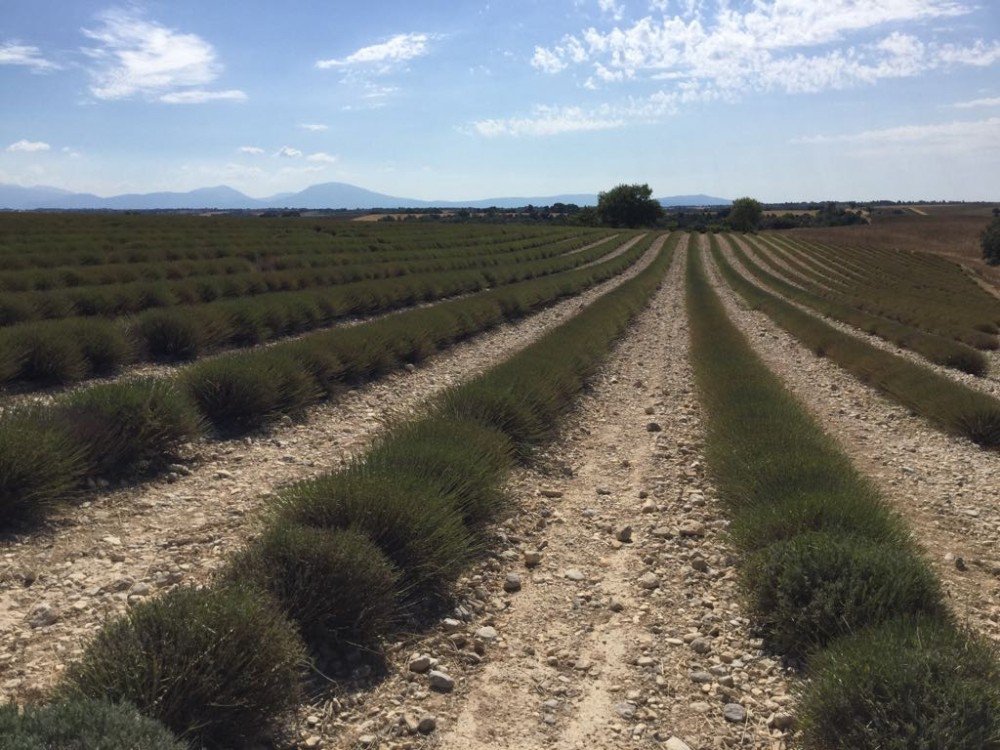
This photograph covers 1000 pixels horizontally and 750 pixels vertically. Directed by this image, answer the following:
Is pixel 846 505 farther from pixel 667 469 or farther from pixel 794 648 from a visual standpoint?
pixel 667 469

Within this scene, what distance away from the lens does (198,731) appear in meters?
3.03

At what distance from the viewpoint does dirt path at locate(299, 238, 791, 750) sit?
3.57m

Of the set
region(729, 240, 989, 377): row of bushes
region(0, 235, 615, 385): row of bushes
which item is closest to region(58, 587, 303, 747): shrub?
region(0, 235, 615, 385): row of bushes

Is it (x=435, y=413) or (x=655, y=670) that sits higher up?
(x=435, y=413)

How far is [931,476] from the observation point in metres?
8.21

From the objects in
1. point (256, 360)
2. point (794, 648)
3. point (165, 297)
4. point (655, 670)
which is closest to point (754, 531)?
point (794, 648)

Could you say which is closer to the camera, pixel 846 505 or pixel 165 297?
pixel 846 505

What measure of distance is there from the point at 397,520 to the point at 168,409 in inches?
139

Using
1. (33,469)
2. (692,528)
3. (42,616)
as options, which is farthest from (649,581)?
(33,469)

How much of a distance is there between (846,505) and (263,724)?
13.8ft

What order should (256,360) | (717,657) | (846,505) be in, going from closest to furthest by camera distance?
(717,657) → (846,505) → (256,360)

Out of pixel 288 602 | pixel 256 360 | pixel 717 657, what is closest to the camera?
pixel 288 602

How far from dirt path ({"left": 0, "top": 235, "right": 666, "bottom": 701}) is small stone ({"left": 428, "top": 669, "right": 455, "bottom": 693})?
1.72 m

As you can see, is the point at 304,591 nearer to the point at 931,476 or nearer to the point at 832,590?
the point at 832,590
